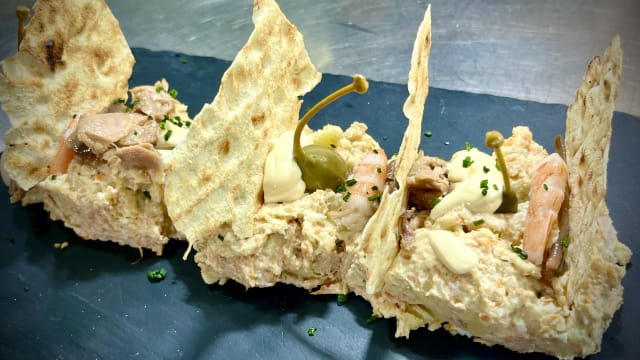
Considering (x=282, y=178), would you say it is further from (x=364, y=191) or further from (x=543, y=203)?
(x=543, y=203)

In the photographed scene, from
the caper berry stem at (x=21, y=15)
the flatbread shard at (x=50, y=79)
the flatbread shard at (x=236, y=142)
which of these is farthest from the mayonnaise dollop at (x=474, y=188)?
the caper berry stem at (x=21, y=15)

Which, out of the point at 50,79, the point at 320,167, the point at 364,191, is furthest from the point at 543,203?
the point at 50,79

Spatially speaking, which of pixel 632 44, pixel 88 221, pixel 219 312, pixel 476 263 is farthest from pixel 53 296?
pixel 632 44

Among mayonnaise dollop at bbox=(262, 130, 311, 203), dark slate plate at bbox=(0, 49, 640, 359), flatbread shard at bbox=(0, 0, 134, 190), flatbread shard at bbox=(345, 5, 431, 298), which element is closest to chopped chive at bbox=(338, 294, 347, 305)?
dark slate plate at bbox=(0, 49, 640, 359)

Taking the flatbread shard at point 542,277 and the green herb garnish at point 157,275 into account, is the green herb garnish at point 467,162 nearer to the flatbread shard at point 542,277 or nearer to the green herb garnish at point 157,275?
the flatbread shard at point 542,277

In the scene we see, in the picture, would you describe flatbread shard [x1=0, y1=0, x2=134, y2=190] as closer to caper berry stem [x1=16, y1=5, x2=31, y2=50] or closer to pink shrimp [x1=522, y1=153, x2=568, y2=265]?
caper berry stem [x1=16, y1=5, x2=31, y2=50]

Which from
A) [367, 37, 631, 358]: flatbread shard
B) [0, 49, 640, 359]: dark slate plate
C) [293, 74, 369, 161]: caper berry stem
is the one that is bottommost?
[0, 49, 640, 359]: dark slate plate
